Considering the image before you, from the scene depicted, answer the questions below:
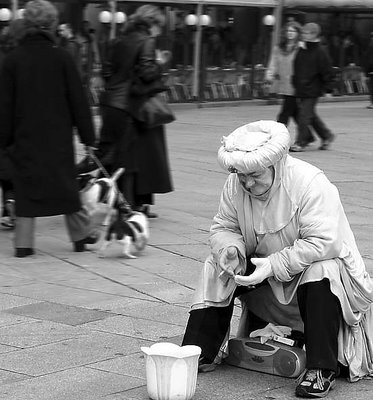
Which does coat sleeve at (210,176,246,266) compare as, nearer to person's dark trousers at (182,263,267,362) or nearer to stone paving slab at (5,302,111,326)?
person's dark trousers at (182,263,267,362)

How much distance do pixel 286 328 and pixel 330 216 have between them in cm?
63

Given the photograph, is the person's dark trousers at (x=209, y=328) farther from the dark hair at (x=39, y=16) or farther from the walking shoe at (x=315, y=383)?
the dark hair at (x=39, y=16)

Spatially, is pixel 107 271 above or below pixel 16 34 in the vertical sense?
below

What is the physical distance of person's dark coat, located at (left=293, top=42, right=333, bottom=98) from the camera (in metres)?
13.4

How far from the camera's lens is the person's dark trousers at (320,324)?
4.43 metres

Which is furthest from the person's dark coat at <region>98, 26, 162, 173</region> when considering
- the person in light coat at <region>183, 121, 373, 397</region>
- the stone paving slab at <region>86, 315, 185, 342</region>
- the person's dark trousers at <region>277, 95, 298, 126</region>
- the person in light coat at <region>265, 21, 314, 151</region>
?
the person's dark trousers at <region>277, 95, 298, 126</region>

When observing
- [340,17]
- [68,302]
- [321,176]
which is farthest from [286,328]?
[340,17]

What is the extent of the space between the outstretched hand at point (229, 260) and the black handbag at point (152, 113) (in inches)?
158

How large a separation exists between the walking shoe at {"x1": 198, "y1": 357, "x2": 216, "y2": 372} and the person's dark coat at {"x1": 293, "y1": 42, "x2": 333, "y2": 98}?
8.93m

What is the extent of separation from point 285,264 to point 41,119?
3.16 metres

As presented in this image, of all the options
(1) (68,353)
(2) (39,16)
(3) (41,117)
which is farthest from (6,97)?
(1) (68,353)

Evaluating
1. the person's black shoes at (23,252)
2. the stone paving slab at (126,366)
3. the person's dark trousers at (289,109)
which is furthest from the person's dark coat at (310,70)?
the stone paving slab at (126,366)

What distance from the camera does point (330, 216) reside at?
451cm

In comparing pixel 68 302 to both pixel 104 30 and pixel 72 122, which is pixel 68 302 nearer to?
pixel 72 122
